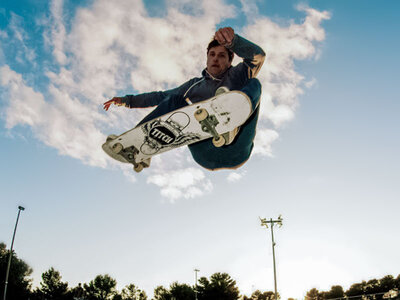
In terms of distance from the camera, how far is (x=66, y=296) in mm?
53219

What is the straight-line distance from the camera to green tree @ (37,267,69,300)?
53.0 meters

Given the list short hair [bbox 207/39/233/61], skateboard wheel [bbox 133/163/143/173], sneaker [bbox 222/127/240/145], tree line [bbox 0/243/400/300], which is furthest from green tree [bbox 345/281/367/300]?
short hair [bbox 207/39/233/61]

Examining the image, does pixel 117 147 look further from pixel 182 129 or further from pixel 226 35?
pixel 226 35

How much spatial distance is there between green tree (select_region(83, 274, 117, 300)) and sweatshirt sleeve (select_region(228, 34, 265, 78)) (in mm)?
63915

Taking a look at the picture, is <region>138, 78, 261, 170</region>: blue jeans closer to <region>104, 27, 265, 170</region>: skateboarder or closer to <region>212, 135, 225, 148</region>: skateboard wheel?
<region>104, 27, 265, 170</region>: skateboarder

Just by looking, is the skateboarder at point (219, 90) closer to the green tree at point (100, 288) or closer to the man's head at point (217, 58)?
the man's head at point (217, 58)

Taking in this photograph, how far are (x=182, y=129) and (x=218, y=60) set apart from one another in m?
1.41

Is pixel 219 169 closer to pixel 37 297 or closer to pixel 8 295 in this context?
pixel 8 295

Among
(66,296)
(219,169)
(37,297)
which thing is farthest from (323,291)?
(219,169)

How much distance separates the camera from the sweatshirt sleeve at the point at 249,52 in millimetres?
4277

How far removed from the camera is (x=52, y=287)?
53781 mm

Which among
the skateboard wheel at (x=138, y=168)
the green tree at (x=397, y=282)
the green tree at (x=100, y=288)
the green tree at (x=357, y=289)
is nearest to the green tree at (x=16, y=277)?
the green tree at (x=100, y=288)

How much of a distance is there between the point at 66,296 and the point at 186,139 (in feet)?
199

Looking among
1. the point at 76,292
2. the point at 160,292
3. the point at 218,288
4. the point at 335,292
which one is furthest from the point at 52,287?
the point at 335,292
